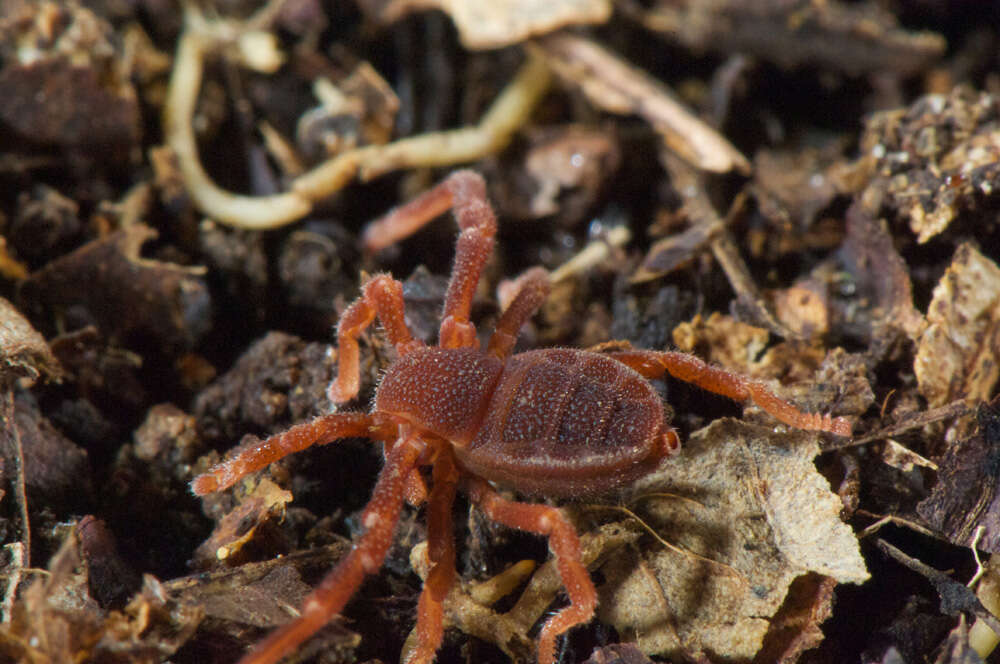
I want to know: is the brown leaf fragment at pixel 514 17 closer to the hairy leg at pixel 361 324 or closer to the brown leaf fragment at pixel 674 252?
the brown leaf fragment at pixel 674 252

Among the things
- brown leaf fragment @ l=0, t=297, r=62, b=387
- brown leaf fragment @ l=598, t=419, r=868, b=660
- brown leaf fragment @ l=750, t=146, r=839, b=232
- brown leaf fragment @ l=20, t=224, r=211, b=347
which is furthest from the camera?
brown leaf fragment @ l=750, t=146, r=839, b=232

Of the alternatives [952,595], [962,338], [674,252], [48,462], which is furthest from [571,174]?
[48,462]

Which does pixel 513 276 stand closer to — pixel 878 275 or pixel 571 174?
pixel 571 174

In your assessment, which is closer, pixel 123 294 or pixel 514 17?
pixel 123 294

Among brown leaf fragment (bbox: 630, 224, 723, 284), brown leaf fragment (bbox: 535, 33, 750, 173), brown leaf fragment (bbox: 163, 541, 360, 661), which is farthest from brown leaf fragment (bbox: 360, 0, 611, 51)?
brown leaf fragment (bbox: 163, 541, 360, 661)

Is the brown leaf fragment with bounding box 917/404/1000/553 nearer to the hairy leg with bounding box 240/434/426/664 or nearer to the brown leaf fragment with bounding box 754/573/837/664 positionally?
the brown leaf fragment with bounding box 754/573/837/664

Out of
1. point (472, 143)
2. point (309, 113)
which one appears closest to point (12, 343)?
point (309, 113)
